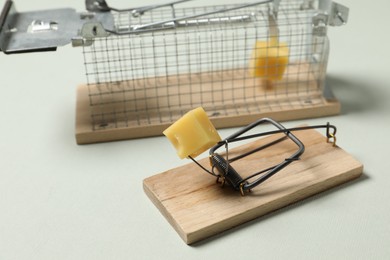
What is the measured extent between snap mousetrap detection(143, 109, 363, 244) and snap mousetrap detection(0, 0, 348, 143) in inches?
8.2

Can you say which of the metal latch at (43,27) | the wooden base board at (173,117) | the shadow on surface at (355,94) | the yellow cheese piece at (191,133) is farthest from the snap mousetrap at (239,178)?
the metal latch at (43,27)

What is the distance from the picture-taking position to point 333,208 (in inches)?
57.5

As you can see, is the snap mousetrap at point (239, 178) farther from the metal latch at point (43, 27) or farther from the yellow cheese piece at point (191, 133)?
the metal latch at point (43, 27)

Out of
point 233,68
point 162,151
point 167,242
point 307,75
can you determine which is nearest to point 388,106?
point 307,75

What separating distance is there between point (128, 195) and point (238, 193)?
0.78 feet

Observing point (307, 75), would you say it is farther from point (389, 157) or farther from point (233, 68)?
point (389, 157)

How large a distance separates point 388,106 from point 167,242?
0.76 meters

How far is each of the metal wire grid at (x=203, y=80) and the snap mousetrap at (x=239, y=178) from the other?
0.23m

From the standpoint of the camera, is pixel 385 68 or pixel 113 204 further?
pixel 385 68

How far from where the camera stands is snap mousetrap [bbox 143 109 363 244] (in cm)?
139

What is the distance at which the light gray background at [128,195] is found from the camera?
136cm

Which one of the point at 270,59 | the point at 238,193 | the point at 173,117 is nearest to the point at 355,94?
the point at 270,59

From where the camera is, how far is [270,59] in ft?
5.97

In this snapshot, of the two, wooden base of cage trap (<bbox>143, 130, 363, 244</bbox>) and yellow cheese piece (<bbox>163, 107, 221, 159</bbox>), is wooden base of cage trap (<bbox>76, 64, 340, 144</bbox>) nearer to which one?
wooden base of cage trap (<bbox>143, 130, 363, 244</bbox>)
